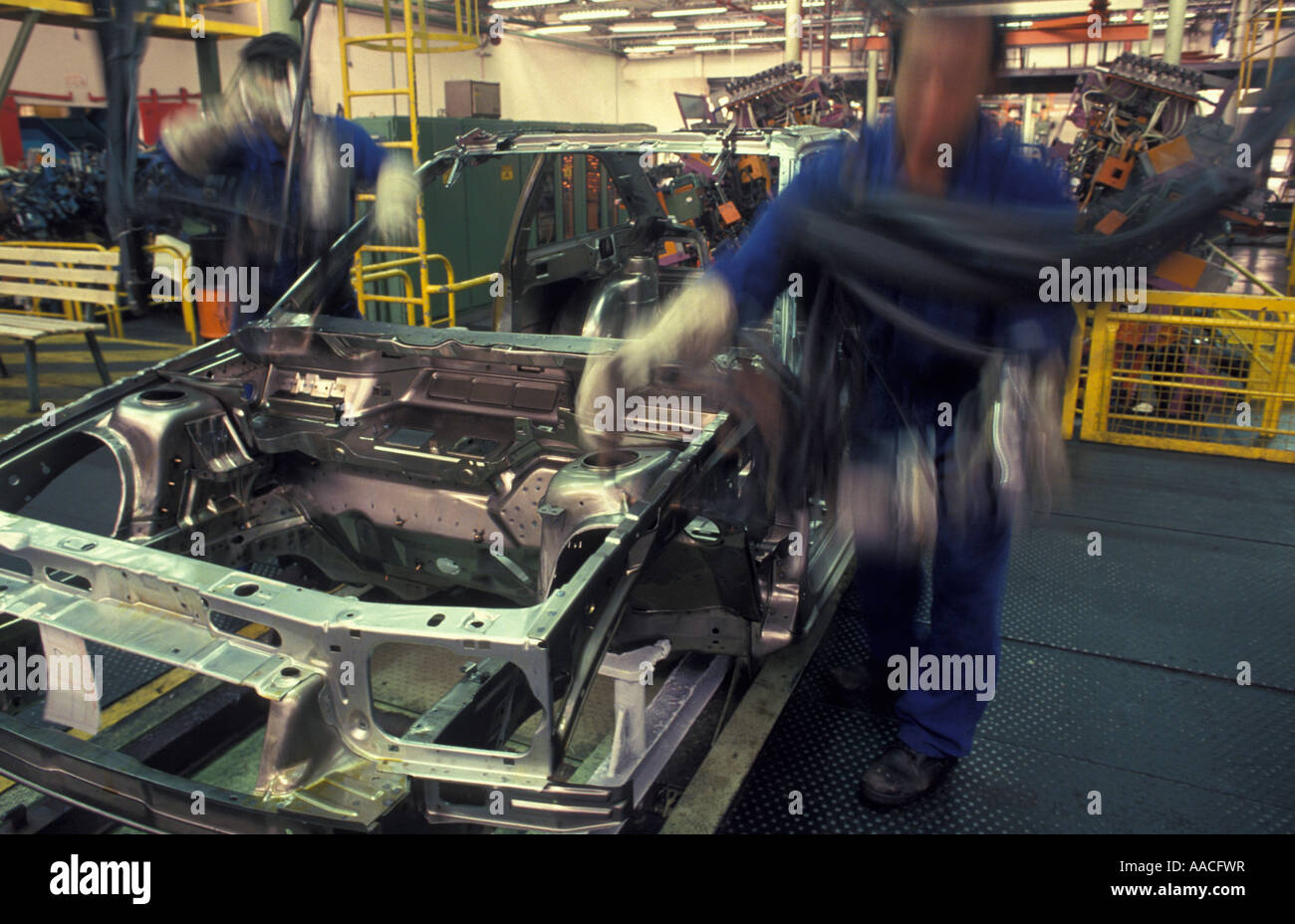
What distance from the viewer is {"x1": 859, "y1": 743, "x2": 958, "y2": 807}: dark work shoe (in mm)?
2490

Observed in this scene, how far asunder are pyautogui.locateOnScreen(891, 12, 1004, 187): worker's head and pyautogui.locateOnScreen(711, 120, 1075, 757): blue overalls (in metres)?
0.05

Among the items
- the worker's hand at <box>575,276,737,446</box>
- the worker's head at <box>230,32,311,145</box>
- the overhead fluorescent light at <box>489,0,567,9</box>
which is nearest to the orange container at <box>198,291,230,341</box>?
the worker's head at <box>230,32,311,145</box>

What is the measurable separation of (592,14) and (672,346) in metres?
20.4

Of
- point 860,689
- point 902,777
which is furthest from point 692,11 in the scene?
point 902,777

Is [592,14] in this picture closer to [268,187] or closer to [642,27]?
[642,27]

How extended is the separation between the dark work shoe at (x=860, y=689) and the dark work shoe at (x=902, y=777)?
36 cm

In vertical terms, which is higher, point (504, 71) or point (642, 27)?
point (642, 27)

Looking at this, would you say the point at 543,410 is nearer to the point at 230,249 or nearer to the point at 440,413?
the point at 440,413

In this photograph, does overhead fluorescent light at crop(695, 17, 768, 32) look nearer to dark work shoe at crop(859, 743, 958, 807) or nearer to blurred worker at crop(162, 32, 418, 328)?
blurred worker at crop(162, 32, 418, 328)

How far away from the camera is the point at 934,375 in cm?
223

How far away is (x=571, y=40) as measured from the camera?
2419cm

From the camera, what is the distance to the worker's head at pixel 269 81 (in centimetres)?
371

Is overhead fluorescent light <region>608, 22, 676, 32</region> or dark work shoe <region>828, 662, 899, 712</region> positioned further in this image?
overhead fluorescent light <region>608, 22, 676, 32</region>
